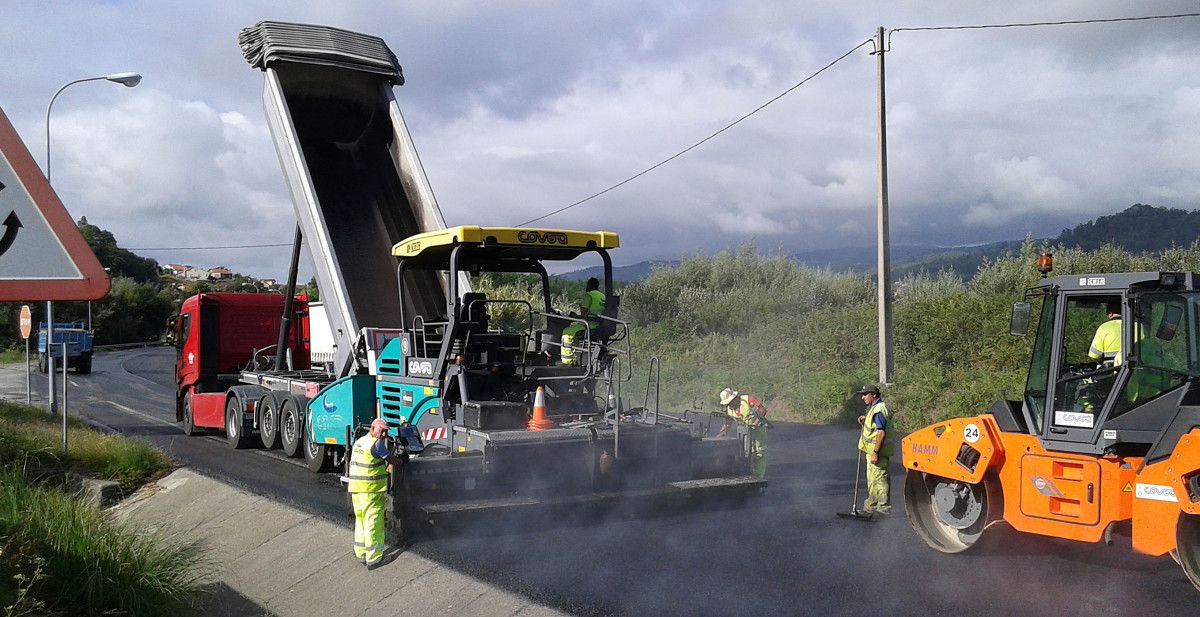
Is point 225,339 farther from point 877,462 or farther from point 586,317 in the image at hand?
point 877,462

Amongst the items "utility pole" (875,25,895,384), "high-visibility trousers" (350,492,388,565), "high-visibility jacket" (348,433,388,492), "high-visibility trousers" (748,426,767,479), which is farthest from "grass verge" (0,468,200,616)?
"utility pole" (875,25,895,384)

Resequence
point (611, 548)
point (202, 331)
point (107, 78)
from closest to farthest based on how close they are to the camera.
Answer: point (611, 548), point (107, 78), point (202, 331)

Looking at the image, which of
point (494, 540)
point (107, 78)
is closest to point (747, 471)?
point (494, 540)

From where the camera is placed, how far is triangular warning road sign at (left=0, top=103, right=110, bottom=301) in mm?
2600

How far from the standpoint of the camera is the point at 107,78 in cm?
1489

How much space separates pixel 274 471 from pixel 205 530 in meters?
3.40

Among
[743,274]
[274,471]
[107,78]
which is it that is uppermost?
[107,78]

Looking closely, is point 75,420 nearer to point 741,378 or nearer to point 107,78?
point 107,78

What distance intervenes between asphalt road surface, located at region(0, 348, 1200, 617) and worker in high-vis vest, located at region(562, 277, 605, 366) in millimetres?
1889

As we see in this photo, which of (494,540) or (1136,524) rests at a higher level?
(1136,524)

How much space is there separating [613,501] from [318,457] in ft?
15.7

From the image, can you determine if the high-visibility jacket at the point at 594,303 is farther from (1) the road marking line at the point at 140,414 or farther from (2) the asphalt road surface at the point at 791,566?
(1) the road marking line at the point at 140,414

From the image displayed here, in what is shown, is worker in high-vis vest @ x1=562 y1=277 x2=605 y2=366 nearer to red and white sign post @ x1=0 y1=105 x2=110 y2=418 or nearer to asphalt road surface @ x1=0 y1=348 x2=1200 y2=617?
asphalt road surface @ x1=0 y1=348 x2=1200 y2=617

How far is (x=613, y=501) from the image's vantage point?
9.02m
